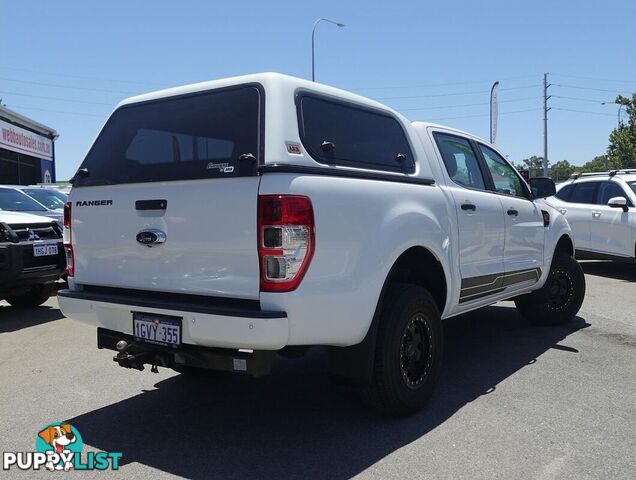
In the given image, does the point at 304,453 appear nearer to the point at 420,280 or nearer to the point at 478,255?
the point at 420,280

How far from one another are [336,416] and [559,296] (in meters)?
3.70

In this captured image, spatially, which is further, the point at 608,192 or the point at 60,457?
the point at 608,192

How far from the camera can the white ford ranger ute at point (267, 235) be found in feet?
9.91

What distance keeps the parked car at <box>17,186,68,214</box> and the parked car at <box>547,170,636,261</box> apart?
881 cm

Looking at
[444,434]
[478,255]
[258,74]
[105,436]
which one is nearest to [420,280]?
[478,255]

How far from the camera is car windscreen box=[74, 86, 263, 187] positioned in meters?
3.24

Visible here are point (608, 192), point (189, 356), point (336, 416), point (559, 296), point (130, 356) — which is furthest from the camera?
point (608, 192)

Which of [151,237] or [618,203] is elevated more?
[618,203]

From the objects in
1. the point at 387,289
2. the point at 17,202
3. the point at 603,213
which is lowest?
the point at 387,289

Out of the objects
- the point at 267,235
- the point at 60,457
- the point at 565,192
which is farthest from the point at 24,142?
the point at 267,235

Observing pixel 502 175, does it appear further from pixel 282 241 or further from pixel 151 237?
pixel 151 237

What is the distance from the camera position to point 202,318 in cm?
308

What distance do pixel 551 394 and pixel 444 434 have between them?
1.16m

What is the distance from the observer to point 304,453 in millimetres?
3305
